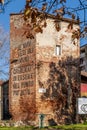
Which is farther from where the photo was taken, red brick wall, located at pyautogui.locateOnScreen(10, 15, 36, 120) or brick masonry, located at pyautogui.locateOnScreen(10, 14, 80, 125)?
red brick wall, located at pyautogui.locateOnScreen(10, 15, 36, 120)

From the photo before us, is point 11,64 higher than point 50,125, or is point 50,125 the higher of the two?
point 11,64

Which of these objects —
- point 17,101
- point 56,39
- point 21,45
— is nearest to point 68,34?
point 56,39

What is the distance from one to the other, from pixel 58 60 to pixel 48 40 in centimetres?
172

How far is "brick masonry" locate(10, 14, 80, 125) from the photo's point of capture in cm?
2831

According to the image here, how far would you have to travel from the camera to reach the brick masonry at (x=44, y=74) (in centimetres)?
2831

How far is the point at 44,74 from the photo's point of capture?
93.8ft

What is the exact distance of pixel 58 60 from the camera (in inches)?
1161

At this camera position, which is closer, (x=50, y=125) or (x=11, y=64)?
(x=50, y=125)

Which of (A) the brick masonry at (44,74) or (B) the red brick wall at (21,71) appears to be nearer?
(A) the brick masonry at (44,74)

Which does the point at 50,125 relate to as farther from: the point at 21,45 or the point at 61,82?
the point at 21,45

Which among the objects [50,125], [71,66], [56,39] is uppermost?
[56,39]

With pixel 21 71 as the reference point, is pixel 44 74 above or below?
below

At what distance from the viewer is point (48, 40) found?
28.9 m

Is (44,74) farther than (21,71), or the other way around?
(21,71)
